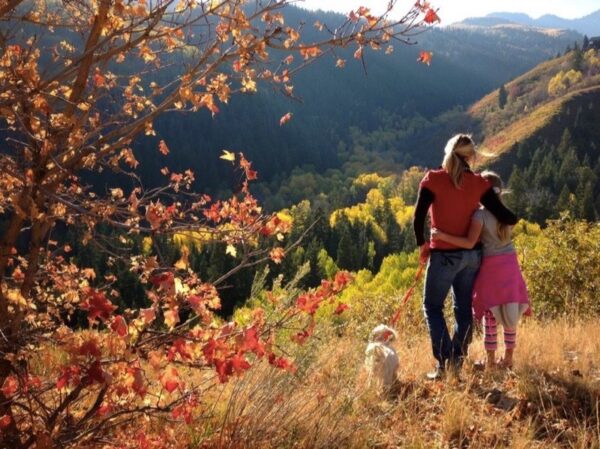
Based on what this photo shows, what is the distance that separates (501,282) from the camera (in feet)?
13.4

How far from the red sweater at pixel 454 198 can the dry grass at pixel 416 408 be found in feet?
3.40

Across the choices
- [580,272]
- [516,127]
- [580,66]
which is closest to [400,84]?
[580,66]

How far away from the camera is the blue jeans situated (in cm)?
402

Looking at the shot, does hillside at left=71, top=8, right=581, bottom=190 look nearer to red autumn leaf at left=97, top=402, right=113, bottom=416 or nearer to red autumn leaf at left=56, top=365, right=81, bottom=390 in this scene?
red autumn leaf at left=97, top=402, right=113, bottom=416

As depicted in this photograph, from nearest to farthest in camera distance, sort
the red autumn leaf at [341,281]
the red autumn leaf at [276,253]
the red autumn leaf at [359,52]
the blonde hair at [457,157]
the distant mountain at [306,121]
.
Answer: the red autumn leaf at [341,281], the red autumn leaf at [359,52], the red autumn leaf at [276,253], the blonde hair at [457,157], the distant mountain at [306,121]

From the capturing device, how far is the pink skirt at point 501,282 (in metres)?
4.05

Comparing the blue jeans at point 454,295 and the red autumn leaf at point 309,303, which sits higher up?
the red autumn leaf at point 309,303

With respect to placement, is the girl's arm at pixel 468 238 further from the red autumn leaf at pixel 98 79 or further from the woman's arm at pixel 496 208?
the red autumn leaf at pixel 98 79

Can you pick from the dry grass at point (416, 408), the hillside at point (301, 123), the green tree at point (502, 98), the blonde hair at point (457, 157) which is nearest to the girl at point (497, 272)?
the blonde hair at point (457, 157)

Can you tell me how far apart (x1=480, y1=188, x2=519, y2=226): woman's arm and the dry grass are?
1.08 metres

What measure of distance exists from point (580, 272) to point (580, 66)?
121 metres

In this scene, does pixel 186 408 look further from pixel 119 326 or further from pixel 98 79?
pixel 98 79

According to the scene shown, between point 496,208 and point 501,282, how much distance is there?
21.1 inches

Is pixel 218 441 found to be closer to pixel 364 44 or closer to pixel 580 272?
pixel 364 44
